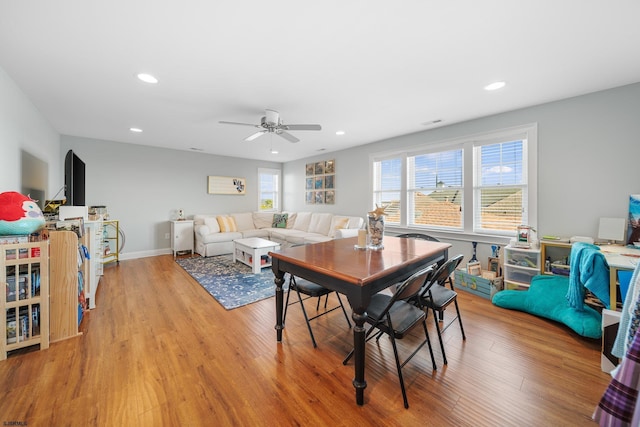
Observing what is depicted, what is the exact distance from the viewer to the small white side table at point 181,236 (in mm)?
5262

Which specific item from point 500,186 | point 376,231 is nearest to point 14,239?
point 376,231

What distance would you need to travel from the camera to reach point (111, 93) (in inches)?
106

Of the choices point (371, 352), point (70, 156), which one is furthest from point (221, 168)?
point (371, 352)

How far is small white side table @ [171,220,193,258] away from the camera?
526cm

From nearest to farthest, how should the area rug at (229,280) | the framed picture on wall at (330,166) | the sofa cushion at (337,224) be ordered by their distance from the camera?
the area rug at (229,280)
the sofa cushion at (337,224)
the framed picture on wall at (330,166)

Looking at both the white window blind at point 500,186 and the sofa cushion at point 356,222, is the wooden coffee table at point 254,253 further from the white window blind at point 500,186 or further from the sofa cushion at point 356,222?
the white window blind at point 500,186

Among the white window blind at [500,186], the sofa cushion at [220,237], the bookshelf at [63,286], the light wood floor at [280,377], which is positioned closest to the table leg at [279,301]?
the light wood floor at [280,377]

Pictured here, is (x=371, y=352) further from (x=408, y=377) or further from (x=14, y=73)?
(x=14, y=73)

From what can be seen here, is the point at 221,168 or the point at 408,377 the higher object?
the point at 221,168

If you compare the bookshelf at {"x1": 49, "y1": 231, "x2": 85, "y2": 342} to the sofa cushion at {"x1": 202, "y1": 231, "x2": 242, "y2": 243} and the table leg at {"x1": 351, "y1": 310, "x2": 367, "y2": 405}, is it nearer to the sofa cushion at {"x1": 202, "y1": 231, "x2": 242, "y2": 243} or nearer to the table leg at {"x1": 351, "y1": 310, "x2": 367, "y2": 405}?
the table leg at {"x1": 351, "y1": 310, "x2": 367, "y2": 405}

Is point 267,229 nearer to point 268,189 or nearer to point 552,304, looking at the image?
point 268,189

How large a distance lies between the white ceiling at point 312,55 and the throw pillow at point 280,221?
347 centimetres

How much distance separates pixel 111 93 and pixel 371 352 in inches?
147

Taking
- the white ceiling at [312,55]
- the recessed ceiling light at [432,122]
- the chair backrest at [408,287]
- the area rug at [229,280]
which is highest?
the recessed ceiling light at [432,122]
